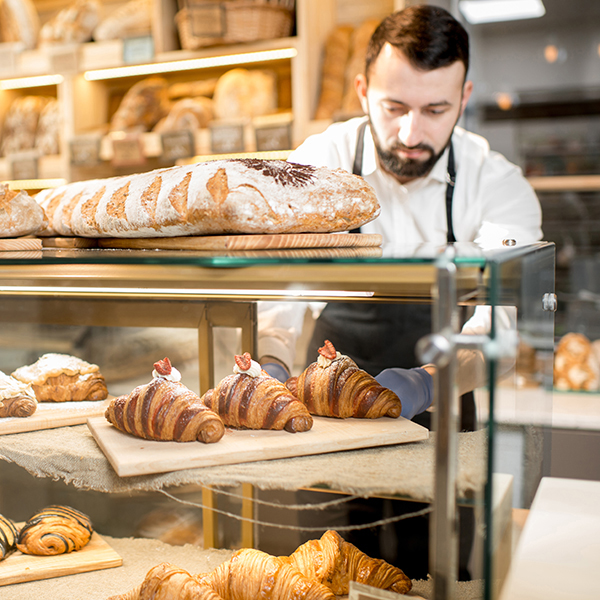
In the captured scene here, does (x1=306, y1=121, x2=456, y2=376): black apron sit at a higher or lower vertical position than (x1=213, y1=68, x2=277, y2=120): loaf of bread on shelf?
lower

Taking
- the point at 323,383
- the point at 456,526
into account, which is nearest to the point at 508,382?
the point at 456,526

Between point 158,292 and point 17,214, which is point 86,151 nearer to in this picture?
point 17,214

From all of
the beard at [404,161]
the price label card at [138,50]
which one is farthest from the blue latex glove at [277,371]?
the price label card at [138,50]

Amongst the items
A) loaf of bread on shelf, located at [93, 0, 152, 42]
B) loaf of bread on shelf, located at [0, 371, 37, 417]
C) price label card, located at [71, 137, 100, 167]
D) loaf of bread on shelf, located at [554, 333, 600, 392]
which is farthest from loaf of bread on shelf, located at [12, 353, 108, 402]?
loaf of bread on shelf, located at [93, 0, 152, 42]

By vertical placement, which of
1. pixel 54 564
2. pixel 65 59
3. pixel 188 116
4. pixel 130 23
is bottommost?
pixel 54 564

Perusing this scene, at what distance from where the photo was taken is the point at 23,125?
3043 mm

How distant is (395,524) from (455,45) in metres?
1.11

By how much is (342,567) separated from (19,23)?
303 centimetres

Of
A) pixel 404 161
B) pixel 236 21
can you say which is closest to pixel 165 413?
pixel 404 161

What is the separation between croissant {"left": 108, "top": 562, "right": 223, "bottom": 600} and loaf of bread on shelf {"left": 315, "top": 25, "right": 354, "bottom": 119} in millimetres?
1825

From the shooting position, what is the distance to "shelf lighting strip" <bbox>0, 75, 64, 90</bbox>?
9.75 feet

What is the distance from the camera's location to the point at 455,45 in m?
1.47

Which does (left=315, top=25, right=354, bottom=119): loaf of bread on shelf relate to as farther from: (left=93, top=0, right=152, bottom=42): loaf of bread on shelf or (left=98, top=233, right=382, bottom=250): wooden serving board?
(left=98, top=233, right=382, bottom=250): wooden serving board

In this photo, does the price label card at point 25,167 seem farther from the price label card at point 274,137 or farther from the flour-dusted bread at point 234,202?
the flour-dusted bread at point 234,202
